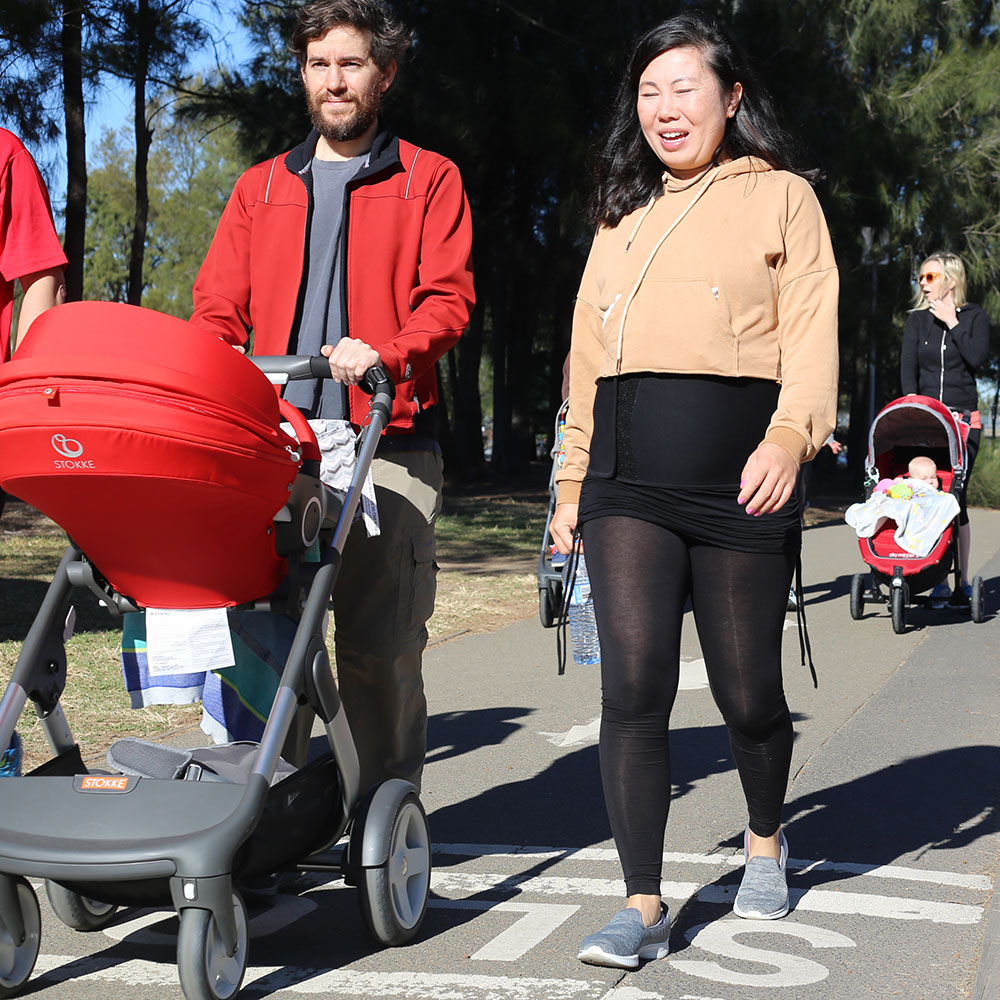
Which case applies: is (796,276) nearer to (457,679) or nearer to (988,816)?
(988,816)

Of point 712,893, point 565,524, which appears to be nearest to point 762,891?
point 712,893

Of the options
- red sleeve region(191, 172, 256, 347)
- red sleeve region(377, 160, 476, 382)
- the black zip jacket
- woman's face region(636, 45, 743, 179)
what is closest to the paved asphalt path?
red sleeve region(377, 160, 476, 382)

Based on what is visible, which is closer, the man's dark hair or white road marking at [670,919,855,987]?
white road marking at [670,919,855,987]

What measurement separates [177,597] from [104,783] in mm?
408

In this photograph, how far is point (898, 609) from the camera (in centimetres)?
837

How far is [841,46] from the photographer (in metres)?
20.5

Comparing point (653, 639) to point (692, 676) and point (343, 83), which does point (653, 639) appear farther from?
point (692, 676)

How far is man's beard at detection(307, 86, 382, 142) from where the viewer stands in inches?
146

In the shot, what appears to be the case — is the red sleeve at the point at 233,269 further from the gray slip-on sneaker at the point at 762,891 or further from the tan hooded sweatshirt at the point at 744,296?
the gray slip-on sneaker at the point at 762,891

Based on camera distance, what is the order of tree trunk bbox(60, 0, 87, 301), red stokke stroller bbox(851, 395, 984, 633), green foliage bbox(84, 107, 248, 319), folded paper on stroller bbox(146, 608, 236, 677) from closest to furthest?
folded paper on stroller bbox(146, 608, 236, 677) < red stokke stroller bbox(851, 395, 984, 633) < tree trunk bbox(60, 0, 87, 301) < green foliage bbox(84, 107, 248, 319)

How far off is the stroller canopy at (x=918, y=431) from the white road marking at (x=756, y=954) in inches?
224

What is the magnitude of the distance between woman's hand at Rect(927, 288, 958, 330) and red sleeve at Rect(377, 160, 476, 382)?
19.4 feet

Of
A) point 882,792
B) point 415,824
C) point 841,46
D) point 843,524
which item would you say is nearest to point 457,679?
point 882,792

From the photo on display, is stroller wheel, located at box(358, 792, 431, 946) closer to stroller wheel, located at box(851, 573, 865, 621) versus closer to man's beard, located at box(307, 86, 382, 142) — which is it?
man's beard, located at box(307, 86, 382, 142)
